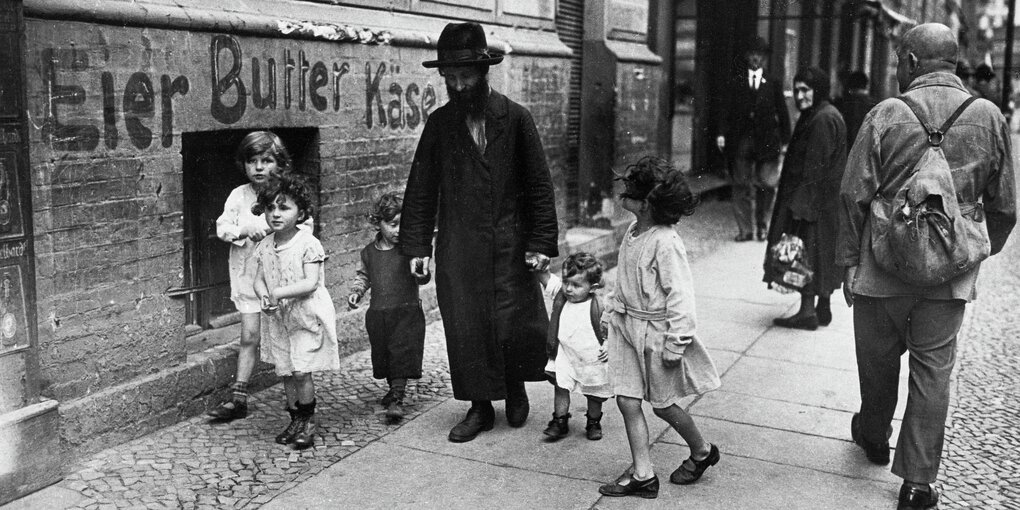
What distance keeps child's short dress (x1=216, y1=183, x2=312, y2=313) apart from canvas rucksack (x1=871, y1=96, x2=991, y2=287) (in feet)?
9.76

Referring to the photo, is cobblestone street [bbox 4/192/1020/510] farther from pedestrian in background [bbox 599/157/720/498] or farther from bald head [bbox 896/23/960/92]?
bald head [bbox 896/23/960/92]

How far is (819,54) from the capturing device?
778 inches

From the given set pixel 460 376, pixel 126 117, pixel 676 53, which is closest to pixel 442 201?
pixel 460 376

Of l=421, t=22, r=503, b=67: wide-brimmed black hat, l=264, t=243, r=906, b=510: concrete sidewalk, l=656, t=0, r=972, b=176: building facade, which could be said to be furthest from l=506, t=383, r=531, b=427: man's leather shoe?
l=656, t=0, r=972, b=176: building facade

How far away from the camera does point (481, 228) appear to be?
502 centimetres

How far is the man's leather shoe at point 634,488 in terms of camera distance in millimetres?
4332

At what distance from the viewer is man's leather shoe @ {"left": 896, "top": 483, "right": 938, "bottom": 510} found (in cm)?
422

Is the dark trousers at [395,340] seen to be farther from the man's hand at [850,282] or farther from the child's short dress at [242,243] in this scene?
the man's hand at [850,282]

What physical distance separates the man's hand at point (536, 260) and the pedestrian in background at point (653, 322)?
2.36 feet

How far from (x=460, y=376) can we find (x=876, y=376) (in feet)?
→ 6.38

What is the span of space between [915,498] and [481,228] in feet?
7.48

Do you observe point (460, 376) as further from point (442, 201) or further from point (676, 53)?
point (676, 53)

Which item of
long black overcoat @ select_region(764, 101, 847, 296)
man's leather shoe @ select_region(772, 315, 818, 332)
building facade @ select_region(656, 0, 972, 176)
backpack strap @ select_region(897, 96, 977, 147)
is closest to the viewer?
backpack strap @ select_region(897, 96, 977, 147)

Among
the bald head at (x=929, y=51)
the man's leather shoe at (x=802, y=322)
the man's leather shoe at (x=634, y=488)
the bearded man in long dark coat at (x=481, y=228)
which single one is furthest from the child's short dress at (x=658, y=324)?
the man's leather shoe at (x=802, y=322)
